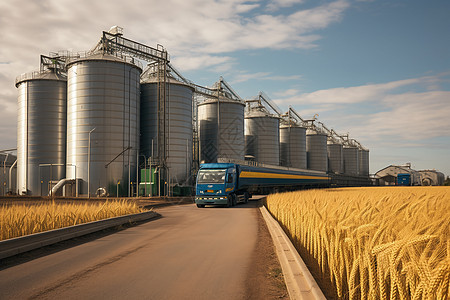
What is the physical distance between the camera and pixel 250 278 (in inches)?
285

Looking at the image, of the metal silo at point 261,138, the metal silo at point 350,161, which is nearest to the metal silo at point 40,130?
the metal silo at point 261,138

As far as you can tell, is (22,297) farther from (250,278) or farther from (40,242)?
(40,242)

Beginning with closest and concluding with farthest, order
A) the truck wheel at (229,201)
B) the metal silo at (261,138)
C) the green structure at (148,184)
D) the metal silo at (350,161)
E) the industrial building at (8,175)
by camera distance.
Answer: the truck wheel at (229,201) → the green structure at (148,184) → the industrial building at (8,175) → the metal silo at (261,138) → the metal silo at (350,161)

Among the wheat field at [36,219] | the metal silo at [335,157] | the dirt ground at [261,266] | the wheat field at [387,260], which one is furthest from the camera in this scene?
the metal silo at [335,157]

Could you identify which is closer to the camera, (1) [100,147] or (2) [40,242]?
(2) [40,242]

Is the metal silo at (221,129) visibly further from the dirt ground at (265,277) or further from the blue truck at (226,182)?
the dirt ground at (265,277)

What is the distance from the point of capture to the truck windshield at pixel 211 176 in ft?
94.8

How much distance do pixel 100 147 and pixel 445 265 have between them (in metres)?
47.6

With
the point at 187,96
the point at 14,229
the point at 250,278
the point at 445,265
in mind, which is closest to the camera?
the point at 445,265

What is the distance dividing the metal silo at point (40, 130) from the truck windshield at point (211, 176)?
29.8 metres

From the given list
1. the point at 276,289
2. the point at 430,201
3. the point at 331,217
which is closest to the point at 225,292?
the point at 276,289

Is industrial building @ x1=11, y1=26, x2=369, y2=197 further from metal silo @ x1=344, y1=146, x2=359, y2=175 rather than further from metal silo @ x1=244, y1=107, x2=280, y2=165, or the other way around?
metal silo @ x1=344, y1=146, x2=359, y2=175

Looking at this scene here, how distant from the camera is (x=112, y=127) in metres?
48.0

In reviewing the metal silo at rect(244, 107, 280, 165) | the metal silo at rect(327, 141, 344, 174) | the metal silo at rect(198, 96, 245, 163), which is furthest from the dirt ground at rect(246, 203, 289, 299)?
the metal silo at rect(327, 141, 344, 174)
